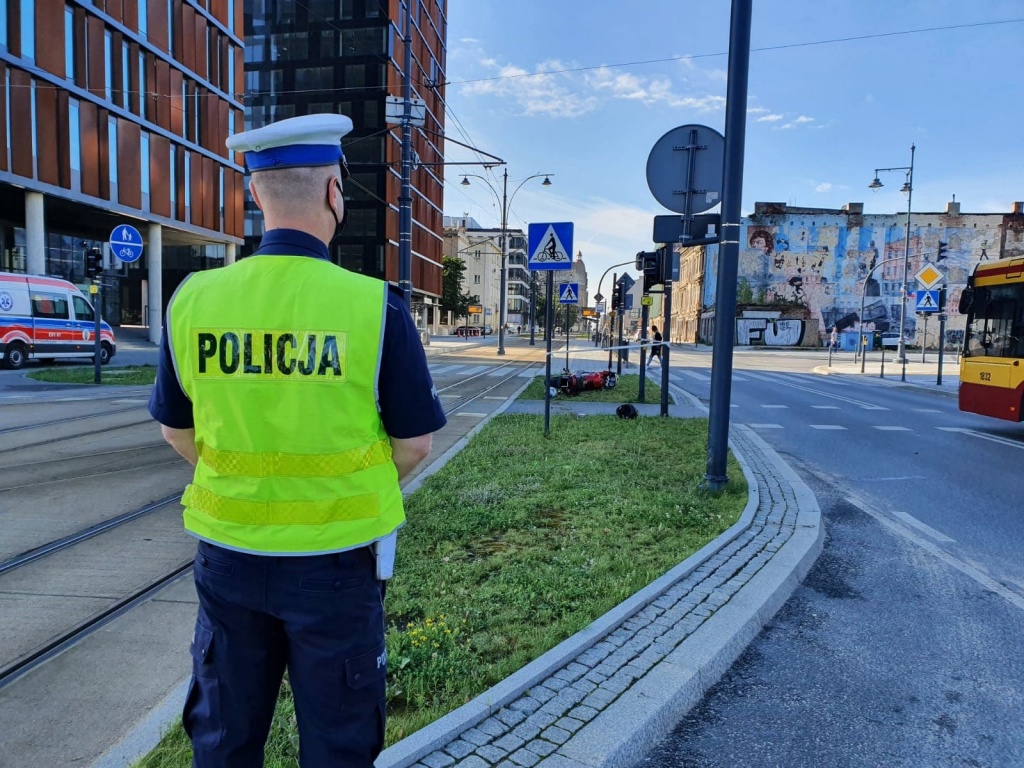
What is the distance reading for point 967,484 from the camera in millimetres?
7098

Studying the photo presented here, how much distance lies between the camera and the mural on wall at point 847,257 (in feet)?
194

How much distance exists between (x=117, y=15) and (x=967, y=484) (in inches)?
1335

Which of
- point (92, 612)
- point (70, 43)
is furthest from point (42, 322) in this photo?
point (92, 612)

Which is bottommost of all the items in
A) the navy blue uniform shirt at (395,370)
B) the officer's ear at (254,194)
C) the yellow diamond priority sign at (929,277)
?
the navy blue uniform shirt at (395,370)

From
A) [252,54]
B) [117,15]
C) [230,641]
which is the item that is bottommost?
[230,641]

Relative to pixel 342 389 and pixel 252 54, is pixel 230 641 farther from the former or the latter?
pixel 252 54

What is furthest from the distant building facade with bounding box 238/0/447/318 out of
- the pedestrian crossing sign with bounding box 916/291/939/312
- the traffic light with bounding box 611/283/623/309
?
the pedestrian crossing sign with bounding box 916/291/939/312

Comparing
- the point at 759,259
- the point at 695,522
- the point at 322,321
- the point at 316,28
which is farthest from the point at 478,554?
the point at 759,259

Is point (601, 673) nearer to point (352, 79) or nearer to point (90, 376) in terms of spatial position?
point (90, 376)

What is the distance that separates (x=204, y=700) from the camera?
1.63 meters

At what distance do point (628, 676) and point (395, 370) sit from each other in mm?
1965

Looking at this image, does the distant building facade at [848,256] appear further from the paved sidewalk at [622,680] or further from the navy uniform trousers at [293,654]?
the navy uniform trousers at [293,654]

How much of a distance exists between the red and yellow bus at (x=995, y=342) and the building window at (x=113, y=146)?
30787 mm

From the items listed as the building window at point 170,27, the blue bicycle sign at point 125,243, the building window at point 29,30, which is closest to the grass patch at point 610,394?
the blue bicycle sign at point 125,243
